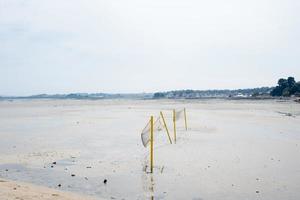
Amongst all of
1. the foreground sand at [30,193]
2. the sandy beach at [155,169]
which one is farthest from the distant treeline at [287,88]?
the foreground sand at [30,193]

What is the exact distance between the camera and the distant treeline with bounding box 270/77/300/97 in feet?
444

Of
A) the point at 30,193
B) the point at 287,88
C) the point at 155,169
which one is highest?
the point at 287,88

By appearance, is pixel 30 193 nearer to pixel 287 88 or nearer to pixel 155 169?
pixel 155 169

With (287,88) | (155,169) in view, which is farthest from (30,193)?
(287,88)

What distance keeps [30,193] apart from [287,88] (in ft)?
465

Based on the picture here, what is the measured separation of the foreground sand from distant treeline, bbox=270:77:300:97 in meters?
130

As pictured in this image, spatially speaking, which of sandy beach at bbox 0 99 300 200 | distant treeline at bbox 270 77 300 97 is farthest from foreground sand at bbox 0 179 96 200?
distant treeline at bbox 270 77 300 97

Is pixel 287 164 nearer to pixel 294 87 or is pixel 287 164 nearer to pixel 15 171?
pixel 15 171

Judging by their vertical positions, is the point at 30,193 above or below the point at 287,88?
below

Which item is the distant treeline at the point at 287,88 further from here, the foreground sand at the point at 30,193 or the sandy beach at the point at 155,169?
the foreground sand at the point at 30,193

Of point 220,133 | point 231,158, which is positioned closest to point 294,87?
point 220,133

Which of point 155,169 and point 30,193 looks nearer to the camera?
point 30,193

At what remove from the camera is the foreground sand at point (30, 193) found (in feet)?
34.0

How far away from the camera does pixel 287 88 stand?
142625 millimetres
